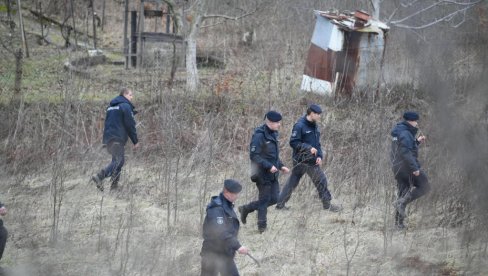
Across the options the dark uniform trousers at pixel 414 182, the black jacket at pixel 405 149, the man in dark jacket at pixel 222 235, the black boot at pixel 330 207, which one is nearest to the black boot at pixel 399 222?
the dark uniform trousers at pixel 414 182

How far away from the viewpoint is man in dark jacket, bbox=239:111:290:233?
7.78m

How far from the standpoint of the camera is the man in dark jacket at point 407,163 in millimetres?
7805

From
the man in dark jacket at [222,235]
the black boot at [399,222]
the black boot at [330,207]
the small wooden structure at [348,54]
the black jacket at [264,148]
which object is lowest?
the black boot at [330,207]

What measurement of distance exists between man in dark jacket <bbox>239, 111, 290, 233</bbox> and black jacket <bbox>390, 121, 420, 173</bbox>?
139 cm

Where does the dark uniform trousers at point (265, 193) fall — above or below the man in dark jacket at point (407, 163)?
below

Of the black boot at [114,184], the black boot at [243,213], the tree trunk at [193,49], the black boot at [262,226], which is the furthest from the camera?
the tree trunk at [193,49]

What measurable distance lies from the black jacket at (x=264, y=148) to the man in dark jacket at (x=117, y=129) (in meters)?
2.33

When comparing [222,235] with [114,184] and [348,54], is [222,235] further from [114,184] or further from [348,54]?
[348,54]

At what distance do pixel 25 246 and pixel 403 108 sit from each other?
8.33 meters

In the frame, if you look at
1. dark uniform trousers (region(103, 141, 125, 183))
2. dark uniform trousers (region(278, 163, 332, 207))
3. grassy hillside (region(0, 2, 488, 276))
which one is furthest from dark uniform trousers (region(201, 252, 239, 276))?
dark uniform trousers (region(103, 141, 125, 183))

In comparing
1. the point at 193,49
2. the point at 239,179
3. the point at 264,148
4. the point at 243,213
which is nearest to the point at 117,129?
the point at 239,179

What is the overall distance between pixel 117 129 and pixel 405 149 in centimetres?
411

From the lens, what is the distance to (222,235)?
5926 millimetres

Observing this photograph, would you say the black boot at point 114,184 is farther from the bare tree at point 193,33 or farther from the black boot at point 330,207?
the bare tree at point 193,33
